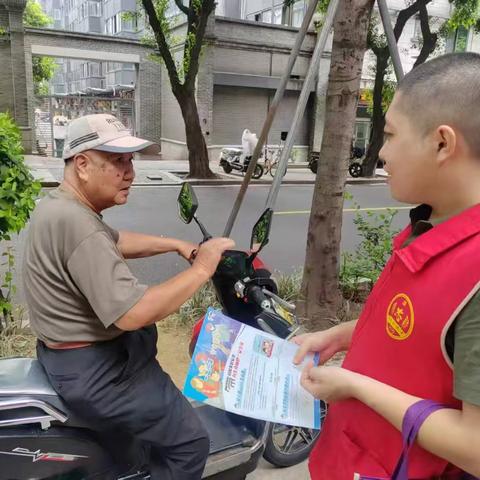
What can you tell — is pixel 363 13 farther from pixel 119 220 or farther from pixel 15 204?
pixel 119 220

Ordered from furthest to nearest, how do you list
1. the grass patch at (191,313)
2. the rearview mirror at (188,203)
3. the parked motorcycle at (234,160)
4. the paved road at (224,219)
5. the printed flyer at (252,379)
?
the parked motorcycle at (234,160) < the paved road at (224,219) < the grass patch at (191,313) < the rearview mirror at (188,203) < the printed flyer at (252,379)

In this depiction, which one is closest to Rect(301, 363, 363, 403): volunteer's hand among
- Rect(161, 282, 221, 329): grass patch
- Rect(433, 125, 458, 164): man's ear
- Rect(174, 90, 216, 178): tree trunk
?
Rect(433, 125, 458, 164): man's ear

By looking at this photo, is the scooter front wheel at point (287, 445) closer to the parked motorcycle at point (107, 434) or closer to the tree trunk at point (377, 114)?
the parked motorcycle at point (107, 434)

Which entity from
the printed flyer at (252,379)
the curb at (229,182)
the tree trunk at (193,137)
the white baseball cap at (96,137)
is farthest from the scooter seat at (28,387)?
the tree trunk at (193,137)

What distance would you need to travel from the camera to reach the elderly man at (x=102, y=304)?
149cm

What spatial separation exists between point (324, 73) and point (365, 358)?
774 inches

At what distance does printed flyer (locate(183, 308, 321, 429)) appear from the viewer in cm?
140

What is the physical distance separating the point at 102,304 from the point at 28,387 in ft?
1.52

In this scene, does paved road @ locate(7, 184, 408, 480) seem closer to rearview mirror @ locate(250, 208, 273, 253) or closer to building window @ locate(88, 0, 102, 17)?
rearview mirror @ locate(250, 208, 273, 253)

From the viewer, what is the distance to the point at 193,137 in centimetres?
1361

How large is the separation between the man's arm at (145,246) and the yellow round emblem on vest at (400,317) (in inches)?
48.0

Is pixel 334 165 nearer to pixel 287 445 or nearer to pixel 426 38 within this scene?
pixel 287 445

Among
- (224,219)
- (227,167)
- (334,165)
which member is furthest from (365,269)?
(227,167)

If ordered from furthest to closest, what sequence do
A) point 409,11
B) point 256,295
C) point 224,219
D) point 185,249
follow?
point 409,11, point 224,219, point 185,249, point 256,295
